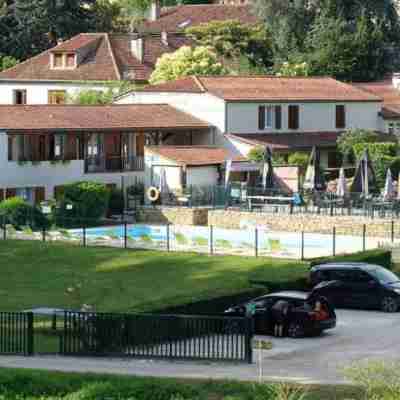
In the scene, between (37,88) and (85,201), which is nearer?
(85,201)

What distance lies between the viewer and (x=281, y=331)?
33875 millimetres

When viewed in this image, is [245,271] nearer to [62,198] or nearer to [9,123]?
[62,198]

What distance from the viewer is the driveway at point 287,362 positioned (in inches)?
1116

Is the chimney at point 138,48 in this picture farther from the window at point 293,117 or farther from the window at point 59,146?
the window at point 59,146

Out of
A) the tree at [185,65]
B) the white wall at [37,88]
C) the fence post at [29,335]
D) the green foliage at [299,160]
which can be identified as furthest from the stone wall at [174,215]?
the fence post at [29,335]

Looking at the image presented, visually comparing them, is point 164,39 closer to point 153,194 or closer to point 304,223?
point 153,194

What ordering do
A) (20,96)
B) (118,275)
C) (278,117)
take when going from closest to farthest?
(118,275), (278,117), (20,96)

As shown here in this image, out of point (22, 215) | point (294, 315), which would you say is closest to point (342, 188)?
point (22, 215)

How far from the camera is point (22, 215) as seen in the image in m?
57.1

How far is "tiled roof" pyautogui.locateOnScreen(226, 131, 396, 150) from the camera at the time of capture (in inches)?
2886

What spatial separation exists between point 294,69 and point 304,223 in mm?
41669

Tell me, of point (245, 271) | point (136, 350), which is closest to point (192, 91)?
point (245, 271)

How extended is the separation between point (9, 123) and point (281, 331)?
3256 cm

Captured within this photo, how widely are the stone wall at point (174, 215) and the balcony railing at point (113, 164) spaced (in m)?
4.86
